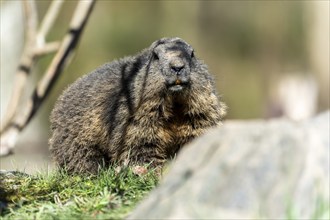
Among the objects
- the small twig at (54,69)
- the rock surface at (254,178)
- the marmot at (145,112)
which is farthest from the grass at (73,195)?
the small twig at (54,69)

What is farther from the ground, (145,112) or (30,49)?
(30,49)

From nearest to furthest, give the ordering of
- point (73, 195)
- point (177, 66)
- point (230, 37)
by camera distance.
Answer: point (73, 195)
point (177, 66)
point (230, 37)

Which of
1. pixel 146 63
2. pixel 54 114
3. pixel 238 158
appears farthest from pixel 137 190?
pixel 54 114

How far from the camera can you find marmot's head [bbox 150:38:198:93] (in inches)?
249

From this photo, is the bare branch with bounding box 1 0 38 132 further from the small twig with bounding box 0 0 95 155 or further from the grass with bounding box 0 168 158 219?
the grass with bounding box 0 168 158 219

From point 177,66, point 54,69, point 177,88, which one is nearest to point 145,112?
point 177,88

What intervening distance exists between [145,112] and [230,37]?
32.7ft

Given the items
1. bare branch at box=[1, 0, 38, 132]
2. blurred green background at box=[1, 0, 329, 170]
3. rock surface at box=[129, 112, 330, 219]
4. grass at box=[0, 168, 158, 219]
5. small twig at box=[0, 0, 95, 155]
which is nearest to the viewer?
rock surface at box=[129, 112, 330, 219]

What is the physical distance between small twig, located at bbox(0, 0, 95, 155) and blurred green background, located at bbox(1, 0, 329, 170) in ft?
24.2

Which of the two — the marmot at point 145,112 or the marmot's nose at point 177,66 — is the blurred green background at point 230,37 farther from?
the marmot's nose at point 177,66

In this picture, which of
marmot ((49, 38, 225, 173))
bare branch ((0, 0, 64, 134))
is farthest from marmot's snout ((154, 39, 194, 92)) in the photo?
bare branch ((0, 0, 64, 134))

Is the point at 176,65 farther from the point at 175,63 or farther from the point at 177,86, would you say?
the point at 177,86

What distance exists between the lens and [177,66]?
6.32 meters

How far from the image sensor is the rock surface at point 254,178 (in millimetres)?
3621
